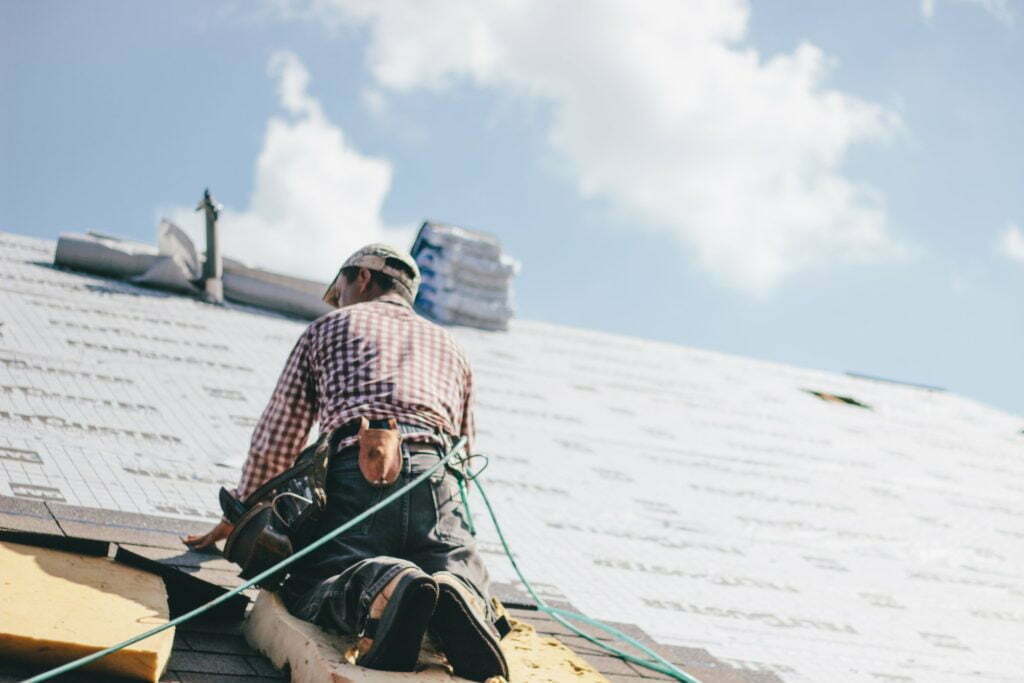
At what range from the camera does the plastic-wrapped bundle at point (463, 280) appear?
9125 millimetres

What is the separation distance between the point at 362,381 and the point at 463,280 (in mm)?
6745

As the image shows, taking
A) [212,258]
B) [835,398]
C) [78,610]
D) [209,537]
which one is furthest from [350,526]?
[835,398]

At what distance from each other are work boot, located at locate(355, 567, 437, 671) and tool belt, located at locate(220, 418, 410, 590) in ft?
1.10

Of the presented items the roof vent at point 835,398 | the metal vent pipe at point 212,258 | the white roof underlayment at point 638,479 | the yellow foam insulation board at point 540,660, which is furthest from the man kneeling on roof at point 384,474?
the roof vent at point 835,398

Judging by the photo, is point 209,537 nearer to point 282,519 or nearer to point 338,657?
point 282,519

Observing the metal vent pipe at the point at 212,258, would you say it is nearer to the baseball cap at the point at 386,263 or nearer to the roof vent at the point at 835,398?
the baseball cap at the point at 386,263

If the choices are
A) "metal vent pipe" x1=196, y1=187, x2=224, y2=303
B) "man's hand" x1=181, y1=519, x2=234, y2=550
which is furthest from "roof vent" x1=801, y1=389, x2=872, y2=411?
"man's hand" x1=181, y1=519, x2=234, y2=550

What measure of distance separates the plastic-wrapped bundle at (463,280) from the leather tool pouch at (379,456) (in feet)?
22.0

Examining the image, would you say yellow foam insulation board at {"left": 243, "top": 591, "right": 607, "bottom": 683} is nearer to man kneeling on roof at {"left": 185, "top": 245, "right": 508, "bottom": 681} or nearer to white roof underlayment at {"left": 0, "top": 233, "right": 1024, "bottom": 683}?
man kneeling on roof at {"left": 185, "top": 245, "right": 508, "bottom": 681}

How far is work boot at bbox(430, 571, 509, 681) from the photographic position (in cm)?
207

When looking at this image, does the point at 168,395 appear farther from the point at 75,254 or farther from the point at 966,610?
the point at 966,610

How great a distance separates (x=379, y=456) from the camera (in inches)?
91.4

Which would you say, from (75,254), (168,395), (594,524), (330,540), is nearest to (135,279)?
(75,254)

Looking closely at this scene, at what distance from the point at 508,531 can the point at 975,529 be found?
3.54 m
